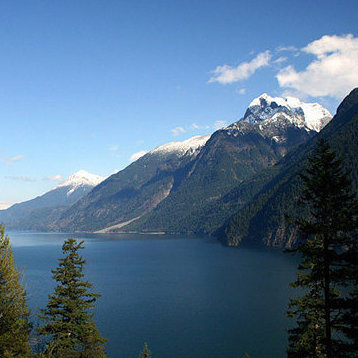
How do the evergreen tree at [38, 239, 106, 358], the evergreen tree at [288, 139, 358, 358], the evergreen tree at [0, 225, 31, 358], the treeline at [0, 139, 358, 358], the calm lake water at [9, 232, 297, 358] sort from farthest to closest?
the calm lake water at [9, 232, 297, 358]
the evergreen tree at [38, 239, 106, 358]
the evergreen tree at [0, 225, 31, 358]
the treeline at [0, 139, 358, 358]
the evergreen tree at [288, 139, 358, 358]

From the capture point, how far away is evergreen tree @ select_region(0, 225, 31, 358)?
2605cm

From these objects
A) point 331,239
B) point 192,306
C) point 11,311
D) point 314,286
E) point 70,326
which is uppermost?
point 331,239

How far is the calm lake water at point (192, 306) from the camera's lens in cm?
7169

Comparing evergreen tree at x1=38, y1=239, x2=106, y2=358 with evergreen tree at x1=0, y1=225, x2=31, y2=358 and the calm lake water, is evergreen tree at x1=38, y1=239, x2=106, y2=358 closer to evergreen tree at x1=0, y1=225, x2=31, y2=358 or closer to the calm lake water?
evergreen tree at x1=0, y1=225, x2=31, y2=358

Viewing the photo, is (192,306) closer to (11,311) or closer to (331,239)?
(11,311)

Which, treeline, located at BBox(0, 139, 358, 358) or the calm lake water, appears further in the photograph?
the calm lake water

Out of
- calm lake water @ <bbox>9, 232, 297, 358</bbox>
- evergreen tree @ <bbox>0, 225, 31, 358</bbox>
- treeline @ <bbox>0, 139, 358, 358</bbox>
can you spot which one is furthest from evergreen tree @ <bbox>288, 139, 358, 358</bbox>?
calm lake water @ <bbox>9, 232, 297, 358</bbox>

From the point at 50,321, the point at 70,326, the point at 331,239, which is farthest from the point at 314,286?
the point at 50,321

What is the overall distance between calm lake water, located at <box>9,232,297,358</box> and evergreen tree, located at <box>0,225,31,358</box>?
5421 millimetres

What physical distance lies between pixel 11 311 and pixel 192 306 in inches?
3095

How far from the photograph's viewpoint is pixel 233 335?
77.0 m

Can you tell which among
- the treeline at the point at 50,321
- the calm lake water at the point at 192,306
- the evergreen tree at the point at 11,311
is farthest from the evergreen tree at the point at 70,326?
the calm lake water at the point at 192,306

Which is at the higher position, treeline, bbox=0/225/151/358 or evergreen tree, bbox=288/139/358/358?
evergreen tree, bbox=288/139/358/358

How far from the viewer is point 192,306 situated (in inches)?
4001
